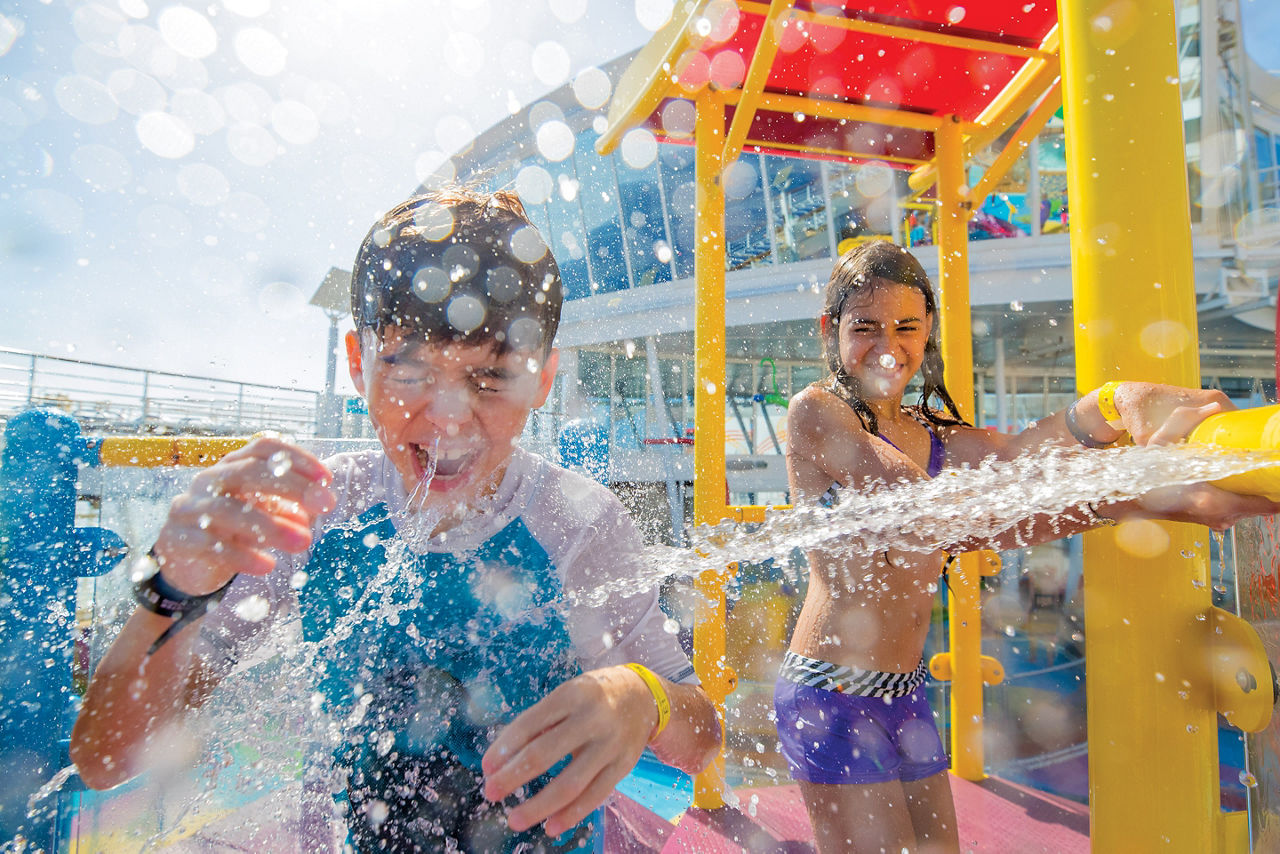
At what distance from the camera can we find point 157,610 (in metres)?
0.99

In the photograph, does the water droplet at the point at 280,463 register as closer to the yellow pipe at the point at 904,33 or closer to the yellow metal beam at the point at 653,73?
the yellow metal beam at the point at 653,73

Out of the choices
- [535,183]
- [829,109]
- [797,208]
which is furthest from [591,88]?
[829,109]

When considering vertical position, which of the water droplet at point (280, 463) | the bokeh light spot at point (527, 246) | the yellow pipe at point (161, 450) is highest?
the bokeh light spot at point (527, 246)

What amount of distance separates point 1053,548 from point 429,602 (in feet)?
38.4

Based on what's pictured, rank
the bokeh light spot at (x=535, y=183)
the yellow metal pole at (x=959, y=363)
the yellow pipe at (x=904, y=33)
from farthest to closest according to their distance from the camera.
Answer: the bokeh light spot at (x=535, y=183) < the yellow metal pole at (x=959, y=363) < the yellow pipe at (x=904, y=33)

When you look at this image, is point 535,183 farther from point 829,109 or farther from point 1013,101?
point 1013,101

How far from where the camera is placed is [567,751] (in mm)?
733

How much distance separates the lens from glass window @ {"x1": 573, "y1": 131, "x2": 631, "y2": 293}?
585 inches

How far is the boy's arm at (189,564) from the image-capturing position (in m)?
0.87

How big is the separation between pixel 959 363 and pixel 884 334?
4.27 ft

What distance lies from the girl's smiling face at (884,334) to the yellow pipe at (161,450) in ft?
5.77

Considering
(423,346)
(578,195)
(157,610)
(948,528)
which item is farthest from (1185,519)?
(578,195)

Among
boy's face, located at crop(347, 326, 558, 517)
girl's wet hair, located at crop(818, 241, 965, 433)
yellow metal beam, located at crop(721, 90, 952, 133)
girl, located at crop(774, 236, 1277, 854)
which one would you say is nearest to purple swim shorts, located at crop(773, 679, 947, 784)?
girl, located at crop(774, 236, 1277, 854)

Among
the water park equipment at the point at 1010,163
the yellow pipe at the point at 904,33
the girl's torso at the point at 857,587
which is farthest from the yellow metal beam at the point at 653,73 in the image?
the girl's torso at the point at 857,587
